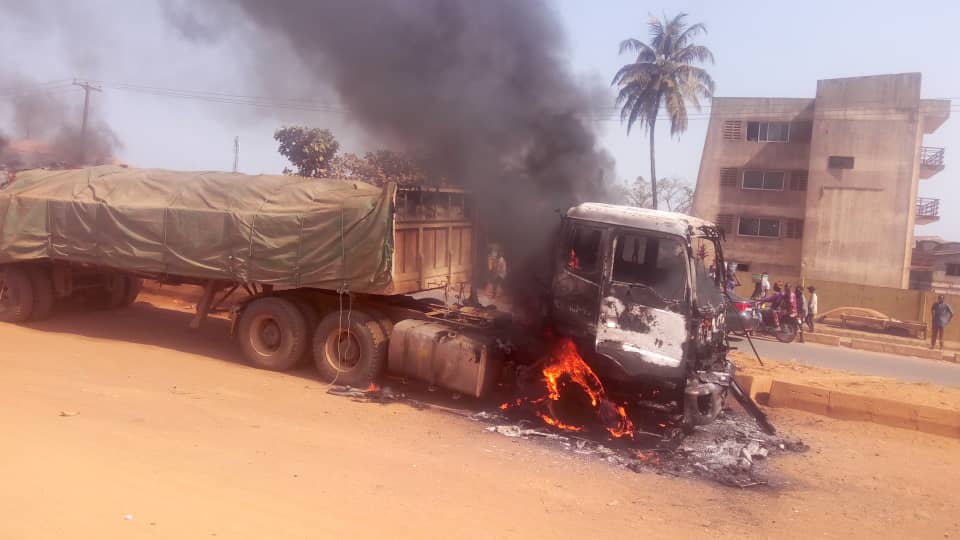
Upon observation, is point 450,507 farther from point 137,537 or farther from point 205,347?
point 205,347

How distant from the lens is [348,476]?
5508 millimetres

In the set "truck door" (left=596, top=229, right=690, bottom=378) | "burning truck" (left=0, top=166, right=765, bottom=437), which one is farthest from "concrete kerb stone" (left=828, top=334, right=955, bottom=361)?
"truck door" (left=596, top=229, right=690, bottom=378)

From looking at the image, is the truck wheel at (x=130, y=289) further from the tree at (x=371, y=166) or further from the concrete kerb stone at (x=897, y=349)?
the concrete kerb stone at (x=897, y=349)

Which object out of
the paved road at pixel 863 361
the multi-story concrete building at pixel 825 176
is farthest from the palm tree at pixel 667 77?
the paved road at pixel 863 361

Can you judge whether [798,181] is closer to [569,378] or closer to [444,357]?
[569,378]

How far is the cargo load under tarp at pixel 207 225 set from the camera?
8469 mm

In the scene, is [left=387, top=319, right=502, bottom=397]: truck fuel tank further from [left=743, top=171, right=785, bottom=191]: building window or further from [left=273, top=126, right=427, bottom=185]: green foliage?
[left=743, top=171, right=785, bottom=191]: building window

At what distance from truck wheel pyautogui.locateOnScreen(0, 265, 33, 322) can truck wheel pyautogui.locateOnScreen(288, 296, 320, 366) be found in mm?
4842

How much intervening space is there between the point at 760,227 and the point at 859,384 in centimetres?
1994

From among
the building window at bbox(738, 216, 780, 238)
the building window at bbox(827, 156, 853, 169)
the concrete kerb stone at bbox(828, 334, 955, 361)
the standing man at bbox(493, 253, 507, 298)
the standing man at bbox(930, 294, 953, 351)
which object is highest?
the building window at bbox(827, 156, 853, 169)

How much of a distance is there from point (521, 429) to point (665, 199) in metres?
38.4

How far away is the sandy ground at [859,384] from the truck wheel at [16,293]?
10.9m

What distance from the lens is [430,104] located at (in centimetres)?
1201

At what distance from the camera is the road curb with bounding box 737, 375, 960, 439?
7.91 m
